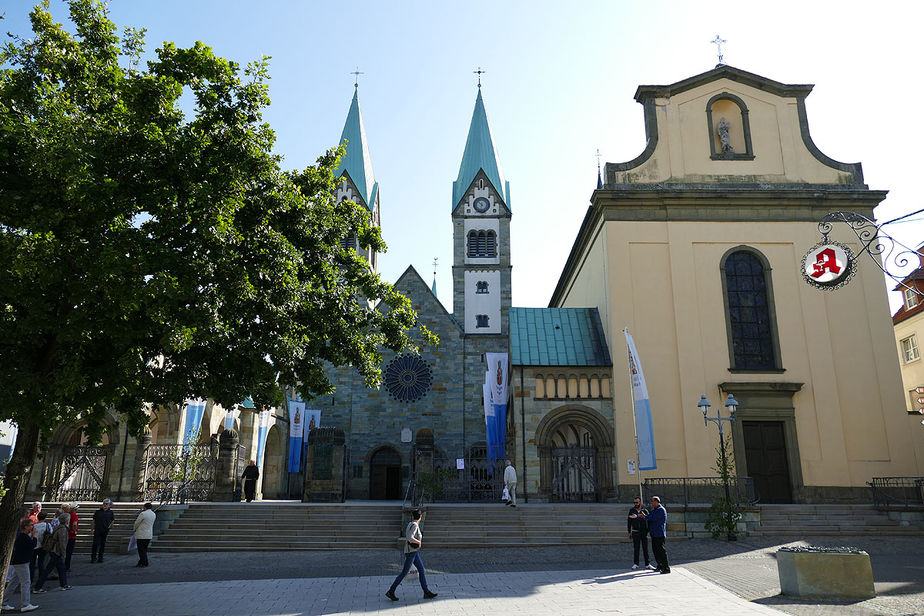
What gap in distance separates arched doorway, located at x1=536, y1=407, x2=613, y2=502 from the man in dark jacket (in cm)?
985

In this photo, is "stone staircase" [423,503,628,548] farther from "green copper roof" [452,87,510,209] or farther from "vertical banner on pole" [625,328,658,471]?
"green copper roof" [452,87,510,209]

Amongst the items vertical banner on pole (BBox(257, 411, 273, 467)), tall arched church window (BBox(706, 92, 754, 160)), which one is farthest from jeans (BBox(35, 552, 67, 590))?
tall arched church window (BBox(706, 92, 754, 160))

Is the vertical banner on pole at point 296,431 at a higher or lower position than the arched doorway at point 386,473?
higher

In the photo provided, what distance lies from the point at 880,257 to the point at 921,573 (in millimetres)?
15494

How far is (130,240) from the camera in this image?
9.12 m

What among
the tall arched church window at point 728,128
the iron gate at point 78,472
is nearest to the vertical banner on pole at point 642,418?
the tall arched church window at point 728,128

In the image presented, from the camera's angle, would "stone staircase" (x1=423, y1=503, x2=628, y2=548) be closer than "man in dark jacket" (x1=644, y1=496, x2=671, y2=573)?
No

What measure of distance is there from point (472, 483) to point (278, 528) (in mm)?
7693

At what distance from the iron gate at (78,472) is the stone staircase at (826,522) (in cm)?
2094

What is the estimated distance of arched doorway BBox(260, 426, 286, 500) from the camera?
3725 cm

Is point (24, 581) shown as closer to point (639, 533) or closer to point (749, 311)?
point (639, 533)

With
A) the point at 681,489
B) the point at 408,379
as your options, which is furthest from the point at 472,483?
the point at 408,379

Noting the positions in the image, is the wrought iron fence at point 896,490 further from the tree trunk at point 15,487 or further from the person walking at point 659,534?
the tree trunk at point 15,487

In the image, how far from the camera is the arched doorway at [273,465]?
37.2 m
